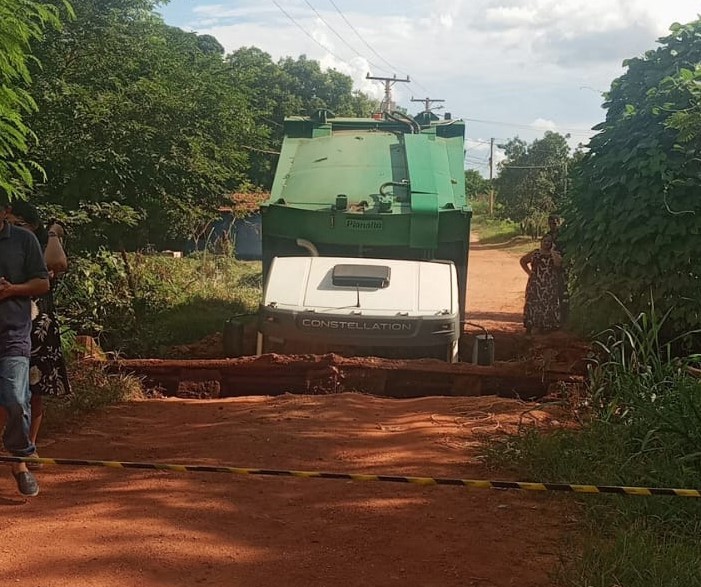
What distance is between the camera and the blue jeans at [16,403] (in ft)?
13.3

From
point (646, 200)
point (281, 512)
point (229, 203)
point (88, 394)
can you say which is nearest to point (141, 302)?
point (229, 203)

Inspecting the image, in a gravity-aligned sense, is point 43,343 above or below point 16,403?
above

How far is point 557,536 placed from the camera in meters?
3.67

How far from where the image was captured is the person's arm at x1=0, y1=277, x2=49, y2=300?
13.1 ft

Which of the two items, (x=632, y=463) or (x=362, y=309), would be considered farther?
(x=362, y=309)

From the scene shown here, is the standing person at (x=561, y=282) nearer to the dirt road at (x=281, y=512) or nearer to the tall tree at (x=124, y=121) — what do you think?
the dirt road at (x=281, y=512)

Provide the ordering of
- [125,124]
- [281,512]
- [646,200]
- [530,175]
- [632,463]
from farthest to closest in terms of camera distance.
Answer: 1. [530,175]
2. [125,124]
3. [646,200]
4. [632,463]
5. [281,512]

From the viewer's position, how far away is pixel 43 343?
4.76m

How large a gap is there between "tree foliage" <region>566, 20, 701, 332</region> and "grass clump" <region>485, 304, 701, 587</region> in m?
1.43

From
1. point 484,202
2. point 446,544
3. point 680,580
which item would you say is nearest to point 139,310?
Result: point 446,544

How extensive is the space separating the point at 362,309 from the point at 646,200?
8.47 ft

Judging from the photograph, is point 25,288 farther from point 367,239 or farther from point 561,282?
point 561,282

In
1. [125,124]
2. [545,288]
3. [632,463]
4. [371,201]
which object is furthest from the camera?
[545,288]

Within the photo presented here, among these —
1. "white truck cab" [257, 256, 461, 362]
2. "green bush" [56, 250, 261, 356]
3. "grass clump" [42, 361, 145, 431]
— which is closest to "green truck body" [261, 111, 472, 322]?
"white truck cab" [257, 256, 461, 362]
